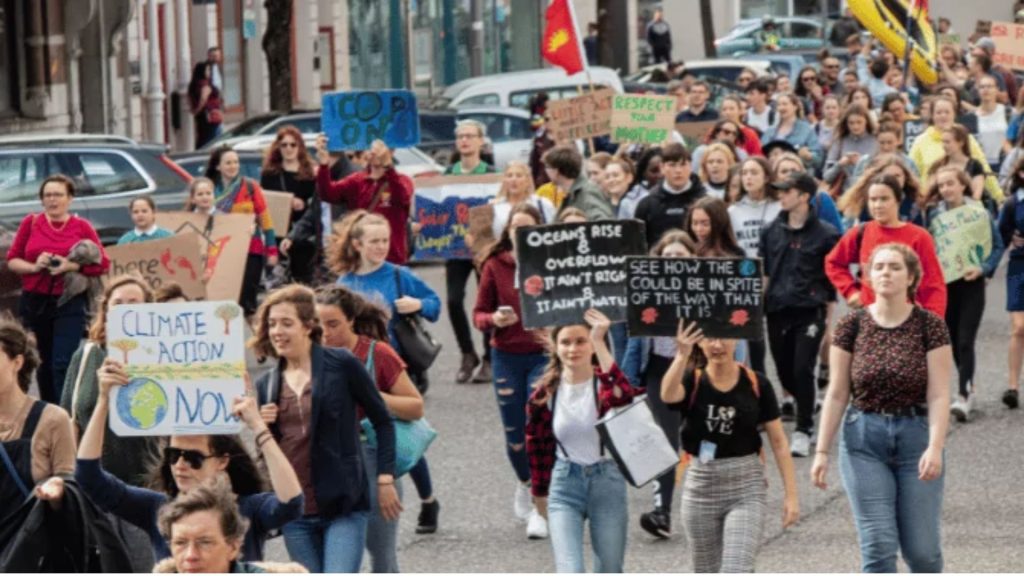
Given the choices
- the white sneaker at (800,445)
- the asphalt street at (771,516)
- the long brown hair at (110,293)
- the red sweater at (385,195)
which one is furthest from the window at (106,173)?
the long brown hair at (110,293)

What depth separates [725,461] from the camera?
8773 millimetres

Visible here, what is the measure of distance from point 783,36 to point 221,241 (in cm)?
3753

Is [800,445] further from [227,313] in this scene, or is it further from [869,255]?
[227,313]

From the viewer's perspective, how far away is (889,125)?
16828 mm

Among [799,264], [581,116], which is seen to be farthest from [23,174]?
[799,264]

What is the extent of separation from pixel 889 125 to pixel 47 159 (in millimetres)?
6523

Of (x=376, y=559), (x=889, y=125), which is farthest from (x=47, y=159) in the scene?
(x=376, y=559)

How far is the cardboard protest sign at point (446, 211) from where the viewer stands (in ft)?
52.6

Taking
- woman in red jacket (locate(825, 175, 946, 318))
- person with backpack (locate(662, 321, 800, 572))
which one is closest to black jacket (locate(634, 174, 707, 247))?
woman in red jacket (locate(825, 175, 946, 318))

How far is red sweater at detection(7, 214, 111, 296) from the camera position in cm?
1385

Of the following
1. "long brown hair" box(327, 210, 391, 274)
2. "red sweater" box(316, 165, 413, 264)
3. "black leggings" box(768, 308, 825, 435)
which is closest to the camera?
"long brown hair" box(327, 210, 391, 274)

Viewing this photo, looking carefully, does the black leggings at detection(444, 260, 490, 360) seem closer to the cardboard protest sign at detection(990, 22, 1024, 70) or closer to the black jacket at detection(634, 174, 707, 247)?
the black jacket at detection(634, 174, 707, 247)

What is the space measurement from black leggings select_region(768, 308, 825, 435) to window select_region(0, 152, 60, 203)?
304 inches

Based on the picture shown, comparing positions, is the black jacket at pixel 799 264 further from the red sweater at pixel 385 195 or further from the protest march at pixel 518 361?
the red sweater at pixel 385 195
